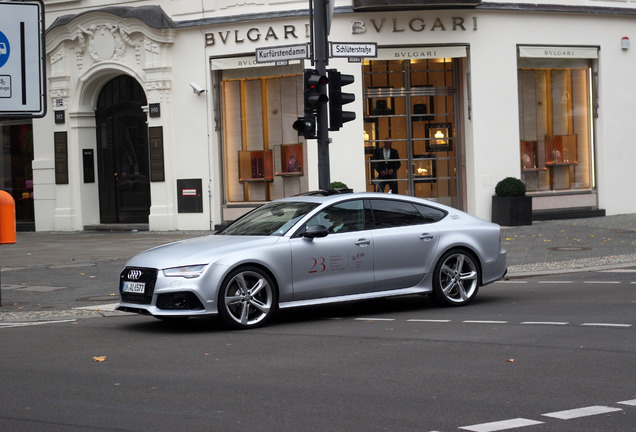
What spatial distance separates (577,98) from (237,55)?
8776 mm

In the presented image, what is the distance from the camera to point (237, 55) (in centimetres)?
2450

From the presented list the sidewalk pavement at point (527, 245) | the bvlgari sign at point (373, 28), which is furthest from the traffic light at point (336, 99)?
the bvlgari sign at point (373, 28)

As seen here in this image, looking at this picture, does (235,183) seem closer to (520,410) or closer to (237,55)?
(237,55)

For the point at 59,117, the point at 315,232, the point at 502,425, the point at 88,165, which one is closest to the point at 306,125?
the point at 315,232

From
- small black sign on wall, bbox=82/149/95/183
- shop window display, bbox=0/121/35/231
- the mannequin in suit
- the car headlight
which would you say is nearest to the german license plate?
the car headlight

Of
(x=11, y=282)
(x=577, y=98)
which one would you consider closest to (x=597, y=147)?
(x=577, y=98)

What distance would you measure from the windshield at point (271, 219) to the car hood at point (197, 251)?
0.96ft

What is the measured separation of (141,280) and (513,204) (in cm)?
1440

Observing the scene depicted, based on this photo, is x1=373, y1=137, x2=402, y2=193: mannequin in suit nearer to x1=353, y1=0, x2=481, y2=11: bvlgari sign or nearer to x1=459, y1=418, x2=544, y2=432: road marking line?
x1=353, y1=0, x2=481, y2=11: bvlgari sign

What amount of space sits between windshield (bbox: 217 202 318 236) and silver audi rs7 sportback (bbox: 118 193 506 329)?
0.8 inches

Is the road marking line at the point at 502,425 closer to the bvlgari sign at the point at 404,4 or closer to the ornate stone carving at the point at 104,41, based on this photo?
the bvlgari sign at the point at 404,4

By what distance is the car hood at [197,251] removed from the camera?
1048 cm

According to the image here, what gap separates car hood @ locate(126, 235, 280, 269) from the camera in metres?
10.5

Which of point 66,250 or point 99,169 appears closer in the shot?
point 66,250
